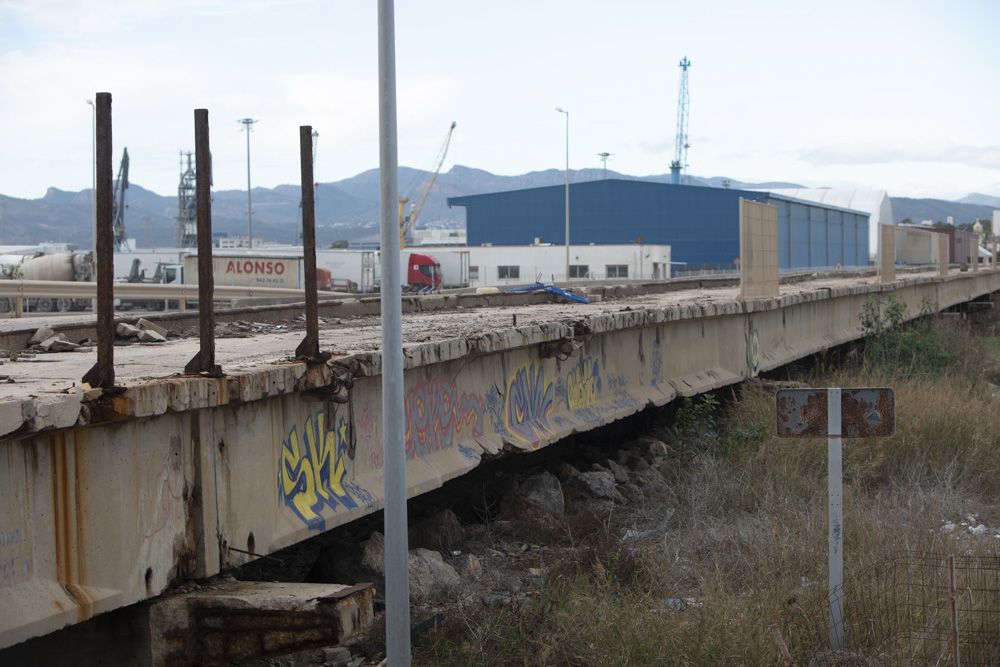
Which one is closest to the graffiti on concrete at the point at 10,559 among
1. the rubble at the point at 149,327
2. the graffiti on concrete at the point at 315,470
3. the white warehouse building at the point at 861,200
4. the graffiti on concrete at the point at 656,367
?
the graffiti on concrete at the point at 315,470

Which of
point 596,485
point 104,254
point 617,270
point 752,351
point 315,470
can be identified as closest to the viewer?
point 104,254

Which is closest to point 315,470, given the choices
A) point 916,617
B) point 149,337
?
point 149,337

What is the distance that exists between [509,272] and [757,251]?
6281cm

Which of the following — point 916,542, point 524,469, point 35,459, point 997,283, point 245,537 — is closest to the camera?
point 35,459

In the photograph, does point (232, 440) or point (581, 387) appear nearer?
point (232, 440)

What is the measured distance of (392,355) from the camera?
18.2 feet

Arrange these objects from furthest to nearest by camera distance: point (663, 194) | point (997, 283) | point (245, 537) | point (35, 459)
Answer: point (663, 194) < point (997, 283) < point (245, 537) < point (35, 459)

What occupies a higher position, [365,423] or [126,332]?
[126,332]

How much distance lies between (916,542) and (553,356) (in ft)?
11.5

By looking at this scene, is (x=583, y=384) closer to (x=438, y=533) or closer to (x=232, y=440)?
(x=438, y=533)

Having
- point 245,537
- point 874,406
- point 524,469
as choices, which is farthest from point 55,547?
point 524,469

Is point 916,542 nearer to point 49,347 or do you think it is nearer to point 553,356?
point 553,356

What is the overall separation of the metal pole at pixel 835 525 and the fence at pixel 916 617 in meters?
0.08

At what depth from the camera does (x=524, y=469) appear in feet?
40.1
